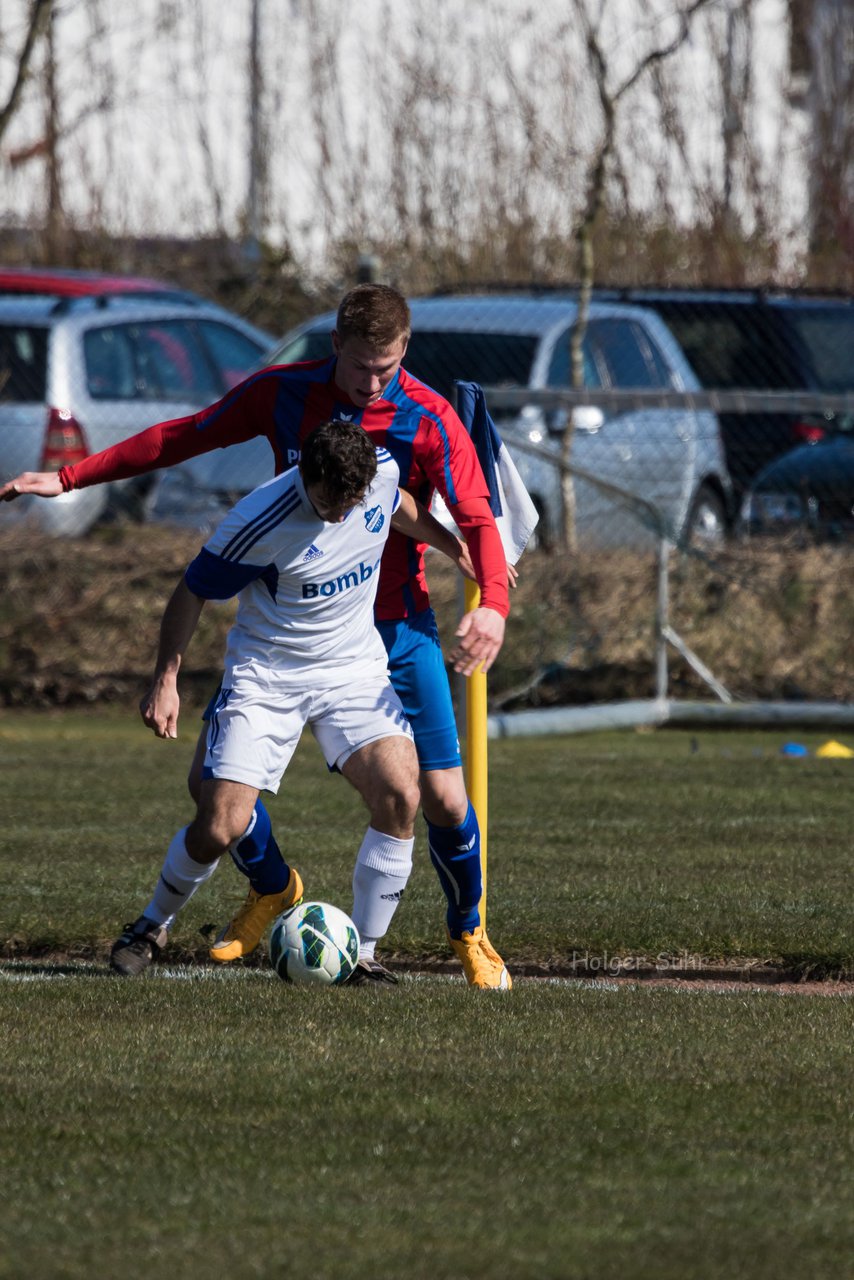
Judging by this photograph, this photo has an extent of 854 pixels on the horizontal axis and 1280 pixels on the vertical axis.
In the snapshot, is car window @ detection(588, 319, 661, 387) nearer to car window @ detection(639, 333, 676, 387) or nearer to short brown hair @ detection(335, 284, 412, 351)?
car window @ detection(639, 333, 676, 387)

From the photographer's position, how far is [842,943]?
6.50 meters

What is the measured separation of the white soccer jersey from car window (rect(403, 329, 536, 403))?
796 centimetres

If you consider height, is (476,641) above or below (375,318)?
below

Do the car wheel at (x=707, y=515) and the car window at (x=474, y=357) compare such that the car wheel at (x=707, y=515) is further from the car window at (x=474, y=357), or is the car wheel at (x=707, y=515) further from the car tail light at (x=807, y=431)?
the car window at (x=474, y=357)

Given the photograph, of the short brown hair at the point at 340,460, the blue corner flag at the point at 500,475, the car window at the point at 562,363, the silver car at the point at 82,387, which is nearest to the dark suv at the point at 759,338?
the car window at the point at 562,363

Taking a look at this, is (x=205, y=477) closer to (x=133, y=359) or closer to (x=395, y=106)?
(x=133, y=359)

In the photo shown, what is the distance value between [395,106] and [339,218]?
4.59 feet

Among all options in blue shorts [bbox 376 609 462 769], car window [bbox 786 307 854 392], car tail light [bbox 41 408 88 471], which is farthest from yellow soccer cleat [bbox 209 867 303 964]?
car window [bbox 786 307 854 392]

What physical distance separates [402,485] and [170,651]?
2.71 feet

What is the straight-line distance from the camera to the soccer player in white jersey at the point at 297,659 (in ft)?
18.4

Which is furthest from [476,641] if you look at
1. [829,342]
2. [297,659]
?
[829,342]

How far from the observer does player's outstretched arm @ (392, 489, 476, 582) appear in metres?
5.84

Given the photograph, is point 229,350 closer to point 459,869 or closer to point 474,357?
point 474,357

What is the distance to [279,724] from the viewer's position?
5.77 meters
